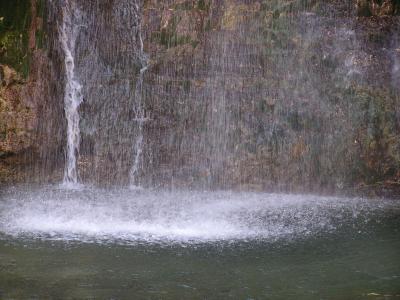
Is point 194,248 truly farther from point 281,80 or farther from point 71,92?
point 71,92

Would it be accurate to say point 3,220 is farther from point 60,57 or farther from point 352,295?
point 352,295

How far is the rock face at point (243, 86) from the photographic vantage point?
8.98m

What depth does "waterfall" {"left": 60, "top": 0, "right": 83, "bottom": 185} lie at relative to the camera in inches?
354

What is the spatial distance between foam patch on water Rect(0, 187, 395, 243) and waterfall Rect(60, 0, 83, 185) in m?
0.49

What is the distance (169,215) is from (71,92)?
301 centimetres

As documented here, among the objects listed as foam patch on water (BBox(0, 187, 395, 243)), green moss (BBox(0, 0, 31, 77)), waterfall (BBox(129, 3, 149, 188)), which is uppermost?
green moss (BBox(0, 0, 31, 77))

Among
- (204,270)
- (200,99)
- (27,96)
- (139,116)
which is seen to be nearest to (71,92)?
(27,96)

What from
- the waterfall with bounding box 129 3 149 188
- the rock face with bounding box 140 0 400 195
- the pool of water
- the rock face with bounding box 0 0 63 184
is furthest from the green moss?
the pool of water

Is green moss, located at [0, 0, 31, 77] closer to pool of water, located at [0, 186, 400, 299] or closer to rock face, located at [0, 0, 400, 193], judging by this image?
rock face, located at [0, 0, 400, 193]

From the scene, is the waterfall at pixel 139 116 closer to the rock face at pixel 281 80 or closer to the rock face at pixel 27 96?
the rock face at pixel 281 80

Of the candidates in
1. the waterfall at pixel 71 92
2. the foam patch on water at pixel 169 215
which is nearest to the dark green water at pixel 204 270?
the foam patch on water at pixel 169 215

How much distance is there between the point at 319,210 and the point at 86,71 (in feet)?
12.8

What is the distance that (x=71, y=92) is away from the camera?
909cm

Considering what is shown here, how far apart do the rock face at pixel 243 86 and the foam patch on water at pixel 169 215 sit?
0.56 m
